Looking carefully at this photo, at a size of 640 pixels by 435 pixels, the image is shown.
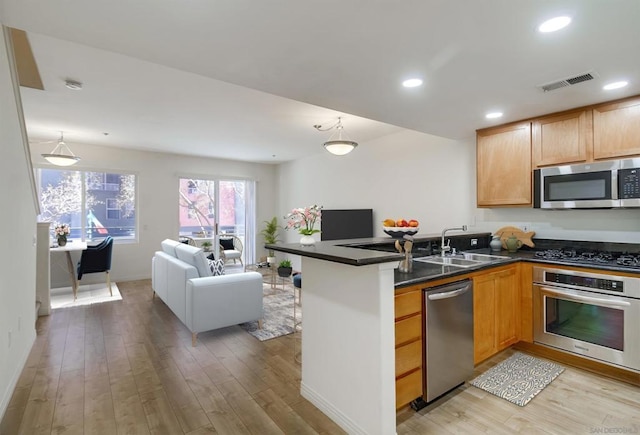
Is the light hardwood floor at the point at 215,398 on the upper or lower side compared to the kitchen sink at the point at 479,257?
lower

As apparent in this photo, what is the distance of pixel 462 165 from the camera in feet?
14.0

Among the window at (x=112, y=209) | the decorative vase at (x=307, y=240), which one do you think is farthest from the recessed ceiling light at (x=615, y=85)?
the window at (x=112, y=209)

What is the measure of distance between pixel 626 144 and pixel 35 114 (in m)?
6.77

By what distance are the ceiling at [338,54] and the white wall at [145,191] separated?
2.46m

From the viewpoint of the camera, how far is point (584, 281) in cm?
262

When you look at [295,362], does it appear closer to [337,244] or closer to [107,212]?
[337,244]

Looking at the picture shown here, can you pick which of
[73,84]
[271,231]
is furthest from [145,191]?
[73,84]

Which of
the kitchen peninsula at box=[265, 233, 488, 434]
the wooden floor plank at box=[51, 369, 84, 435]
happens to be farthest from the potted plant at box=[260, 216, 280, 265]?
the kitchen peninsula at box=[265, 233, 488, 434]

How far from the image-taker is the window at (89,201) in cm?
587

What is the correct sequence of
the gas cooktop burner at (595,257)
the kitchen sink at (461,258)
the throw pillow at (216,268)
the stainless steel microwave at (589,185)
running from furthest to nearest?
1. the throw pillow at (216,268)
2. the kitchen sink at (461,258)
3. the stainless steel microwave at (589,185)
4. the gas cooktop burner at (595,257)

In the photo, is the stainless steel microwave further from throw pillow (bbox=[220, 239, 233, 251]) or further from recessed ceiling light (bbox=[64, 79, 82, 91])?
throw pillow (bbox=[220, 239, 233, 251])

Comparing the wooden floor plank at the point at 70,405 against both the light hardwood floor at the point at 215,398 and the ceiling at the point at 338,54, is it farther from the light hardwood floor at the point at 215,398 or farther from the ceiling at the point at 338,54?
the ceiling at the point at 338,54

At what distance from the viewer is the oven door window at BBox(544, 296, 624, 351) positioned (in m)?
2.50

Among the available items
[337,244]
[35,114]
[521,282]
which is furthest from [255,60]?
[35,114]
